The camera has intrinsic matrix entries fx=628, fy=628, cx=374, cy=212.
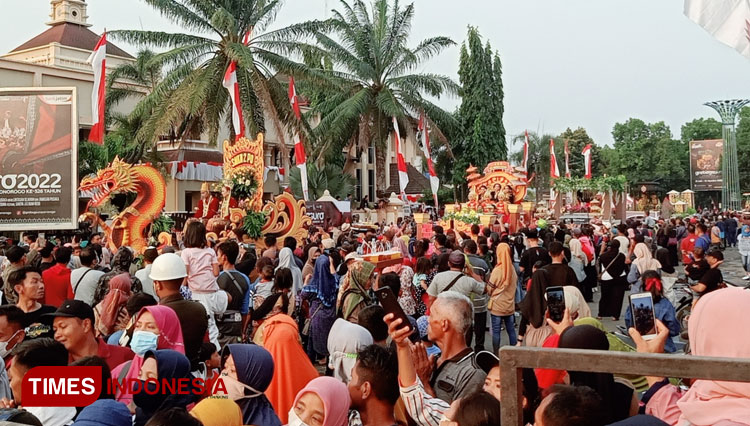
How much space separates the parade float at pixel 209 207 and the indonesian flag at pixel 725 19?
34.3 ft

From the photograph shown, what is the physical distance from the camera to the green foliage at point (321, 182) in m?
35.3

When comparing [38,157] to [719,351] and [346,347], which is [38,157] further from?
[719,351]

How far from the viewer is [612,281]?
36.1 feet

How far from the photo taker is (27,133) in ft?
28.8

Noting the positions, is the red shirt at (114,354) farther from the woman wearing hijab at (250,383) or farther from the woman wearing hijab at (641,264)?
the woman wearing hijab at (641,264)

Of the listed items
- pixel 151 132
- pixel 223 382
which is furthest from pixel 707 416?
pixel 151 132

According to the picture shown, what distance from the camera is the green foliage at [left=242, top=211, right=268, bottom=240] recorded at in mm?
15438

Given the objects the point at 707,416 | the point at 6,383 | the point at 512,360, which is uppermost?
the point at 512,360

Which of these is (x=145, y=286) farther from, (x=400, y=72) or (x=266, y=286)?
(x=400, y=72)

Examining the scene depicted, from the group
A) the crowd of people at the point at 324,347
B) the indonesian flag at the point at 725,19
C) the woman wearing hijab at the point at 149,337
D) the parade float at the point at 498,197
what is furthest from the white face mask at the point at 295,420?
the parade float at the point at 498,197

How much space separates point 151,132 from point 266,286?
54.4ft

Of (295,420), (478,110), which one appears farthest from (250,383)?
(478,110)

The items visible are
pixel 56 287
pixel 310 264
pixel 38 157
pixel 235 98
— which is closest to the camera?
pixel 56 287

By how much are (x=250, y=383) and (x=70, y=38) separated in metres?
41.6
